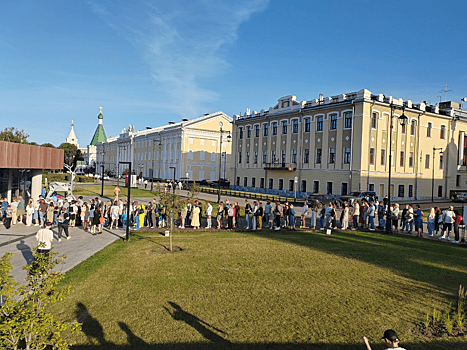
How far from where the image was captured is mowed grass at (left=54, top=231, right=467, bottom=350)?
713 cm

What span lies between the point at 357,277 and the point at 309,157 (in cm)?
3687

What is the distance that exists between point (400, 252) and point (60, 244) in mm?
16007

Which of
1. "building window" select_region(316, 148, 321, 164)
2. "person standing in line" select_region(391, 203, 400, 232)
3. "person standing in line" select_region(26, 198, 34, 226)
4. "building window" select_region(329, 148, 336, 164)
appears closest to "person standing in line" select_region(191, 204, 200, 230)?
"person standing in line" select_region(26, 198, 34, 226)

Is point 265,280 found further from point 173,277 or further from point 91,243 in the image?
point 91,243

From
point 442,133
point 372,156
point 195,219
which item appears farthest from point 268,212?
point 442,133

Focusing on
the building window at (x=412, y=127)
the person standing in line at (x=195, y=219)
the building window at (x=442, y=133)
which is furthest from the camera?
the building window at (x=442, y=133)

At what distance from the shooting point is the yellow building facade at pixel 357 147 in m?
41.2

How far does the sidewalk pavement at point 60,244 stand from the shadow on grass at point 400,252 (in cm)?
834

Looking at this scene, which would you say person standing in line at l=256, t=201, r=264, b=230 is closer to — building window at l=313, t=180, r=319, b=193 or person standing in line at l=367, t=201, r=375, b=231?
person standing in line at l=367, t=201, r=375, b=231

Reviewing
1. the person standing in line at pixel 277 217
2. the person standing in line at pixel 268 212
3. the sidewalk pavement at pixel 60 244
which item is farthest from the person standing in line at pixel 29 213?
the person standing in line at pixel 277 217

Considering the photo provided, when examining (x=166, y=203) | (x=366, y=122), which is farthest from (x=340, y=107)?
(x=166, y=203)

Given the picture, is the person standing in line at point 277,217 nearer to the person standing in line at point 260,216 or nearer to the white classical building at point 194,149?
the person standing in line at point 260,216

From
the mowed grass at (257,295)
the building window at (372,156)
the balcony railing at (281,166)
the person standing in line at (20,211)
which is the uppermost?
the building window at (372,156)

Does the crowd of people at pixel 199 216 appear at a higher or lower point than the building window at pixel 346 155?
lower
